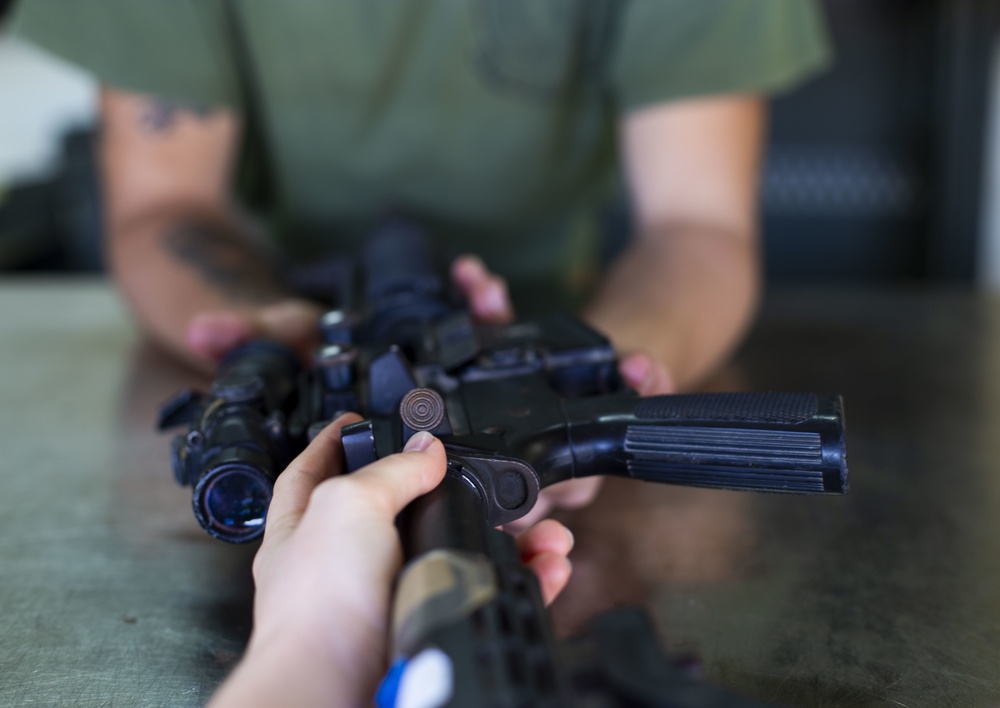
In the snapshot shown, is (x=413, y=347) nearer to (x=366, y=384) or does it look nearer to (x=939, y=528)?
(x=366, y=384)

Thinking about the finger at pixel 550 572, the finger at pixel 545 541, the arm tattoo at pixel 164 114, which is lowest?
the finger at pixel 550 572

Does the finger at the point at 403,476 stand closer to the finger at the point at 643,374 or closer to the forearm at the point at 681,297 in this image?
the finger at the point at 643,374

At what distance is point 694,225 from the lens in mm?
1142

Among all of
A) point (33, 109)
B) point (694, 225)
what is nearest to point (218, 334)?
point (694, 225)

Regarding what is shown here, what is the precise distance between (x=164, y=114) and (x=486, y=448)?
0.85 metres

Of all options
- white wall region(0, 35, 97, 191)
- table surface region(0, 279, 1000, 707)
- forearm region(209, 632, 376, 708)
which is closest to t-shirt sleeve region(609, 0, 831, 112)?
table surface region(0, 279, 1000, 707)

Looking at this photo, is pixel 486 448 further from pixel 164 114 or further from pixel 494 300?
pixel 164 114

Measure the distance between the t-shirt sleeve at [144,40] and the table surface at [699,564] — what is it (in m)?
0.38

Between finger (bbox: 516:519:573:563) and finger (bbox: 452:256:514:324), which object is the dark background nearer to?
finger (bbox: 452:256:514:324)

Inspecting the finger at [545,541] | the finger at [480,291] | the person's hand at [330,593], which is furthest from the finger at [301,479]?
the finger at [480,291]

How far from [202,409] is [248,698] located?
0.27m

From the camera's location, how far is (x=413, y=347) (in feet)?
2.22

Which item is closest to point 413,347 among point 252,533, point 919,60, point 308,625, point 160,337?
point 252,533

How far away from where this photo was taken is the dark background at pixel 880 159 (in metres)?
2.15
